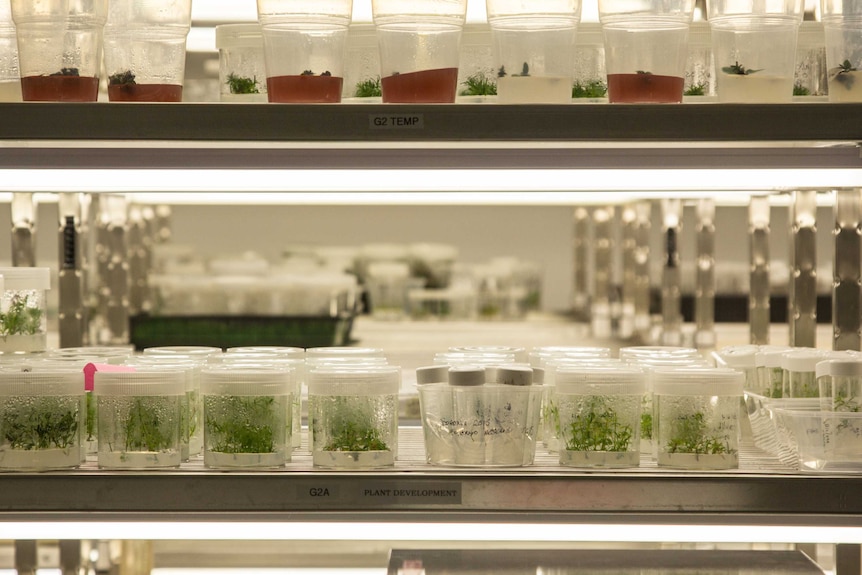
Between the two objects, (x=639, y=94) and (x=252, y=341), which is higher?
(x=639, y=94)

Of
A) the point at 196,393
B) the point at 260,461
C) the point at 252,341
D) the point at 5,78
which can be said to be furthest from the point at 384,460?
the point at 252,341

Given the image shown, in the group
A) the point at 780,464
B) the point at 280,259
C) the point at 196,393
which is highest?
the point at 280,259

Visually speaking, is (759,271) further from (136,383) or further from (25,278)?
(25,278)

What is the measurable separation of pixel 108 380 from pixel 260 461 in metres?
0.24

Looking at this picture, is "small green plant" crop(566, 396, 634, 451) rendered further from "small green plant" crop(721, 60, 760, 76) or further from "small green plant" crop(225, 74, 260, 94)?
"small green plant" crop(225, 74, 260, 94)

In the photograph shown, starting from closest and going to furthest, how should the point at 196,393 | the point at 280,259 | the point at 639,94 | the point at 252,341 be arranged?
the point at 639,94, the point at 196,393, the point at 252,341, the point at 280,259

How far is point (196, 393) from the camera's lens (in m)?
1.41

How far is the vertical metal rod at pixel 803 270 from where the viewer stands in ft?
6.06

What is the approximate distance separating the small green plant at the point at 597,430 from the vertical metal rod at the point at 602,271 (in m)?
1.67

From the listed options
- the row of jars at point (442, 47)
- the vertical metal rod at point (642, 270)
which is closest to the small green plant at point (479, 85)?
the row of jars at point (442, 47)

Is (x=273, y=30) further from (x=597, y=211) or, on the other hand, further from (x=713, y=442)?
(x=597, y=211)

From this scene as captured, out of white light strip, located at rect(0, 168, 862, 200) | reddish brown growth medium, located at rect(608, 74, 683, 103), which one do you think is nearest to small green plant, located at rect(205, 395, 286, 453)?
white light strip, located at rect(0, 168, 862, 200)

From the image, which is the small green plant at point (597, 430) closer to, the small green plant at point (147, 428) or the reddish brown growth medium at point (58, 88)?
the small green plant at point (147, 428)

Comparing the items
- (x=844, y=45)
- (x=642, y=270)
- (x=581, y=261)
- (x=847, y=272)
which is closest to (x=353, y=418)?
(x=844, y=45)
